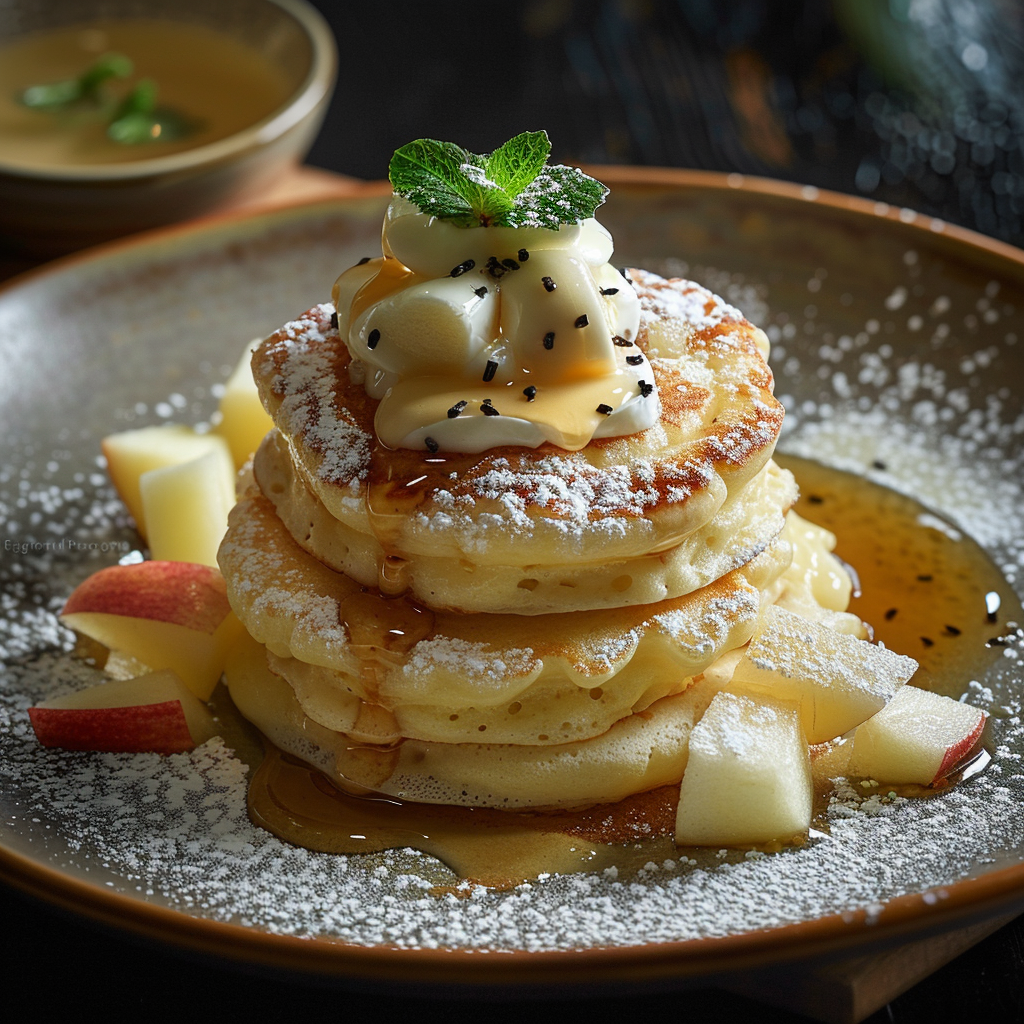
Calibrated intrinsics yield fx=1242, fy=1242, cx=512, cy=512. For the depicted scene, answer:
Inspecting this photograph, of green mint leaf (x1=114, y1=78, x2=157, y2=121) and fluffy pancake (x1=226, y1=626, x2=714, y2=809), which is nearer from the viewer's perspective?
fluffy pancake (x1=226, y1=626, x2=714, y2=809)

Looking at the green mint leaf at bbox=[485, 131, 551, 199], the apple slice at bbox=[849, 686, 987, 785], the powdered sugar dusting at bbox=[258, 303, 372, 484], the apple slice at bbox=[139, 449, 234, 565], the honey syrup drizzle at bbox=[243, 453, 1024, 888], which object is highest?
the green mint leaf at bbox=[485, 131, 551, 199]

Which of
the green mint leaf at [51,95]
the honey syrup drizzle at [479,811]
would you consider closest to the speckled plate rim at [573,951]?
the honey syrup drizzle at [479,811]

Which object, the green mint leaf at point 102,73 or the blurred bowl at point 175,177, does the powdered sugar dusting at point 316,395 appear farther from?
the green mint leaf at point 102,73

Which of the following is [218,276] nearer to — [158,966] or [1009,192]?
[158,966]

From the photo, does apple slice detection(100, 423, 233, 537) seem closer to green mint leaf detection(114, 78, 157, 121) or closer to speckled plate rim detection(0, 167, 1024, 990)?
speckled plate rim detection(0, 167, 1024, 990)

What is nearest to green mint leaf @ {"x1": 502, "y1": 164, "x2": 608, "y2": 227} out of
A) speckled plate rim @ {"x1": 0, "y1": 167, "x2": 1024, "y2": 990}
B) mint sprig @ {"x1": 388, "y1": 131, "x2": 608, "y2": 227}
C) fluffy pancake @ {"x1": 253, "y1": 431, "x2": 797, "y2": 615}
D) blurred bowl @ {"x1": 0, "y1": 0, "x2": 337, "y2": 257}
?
mint sprig @ {"x1": 388, "y1": 131, "x2": 608, "y2": 227}

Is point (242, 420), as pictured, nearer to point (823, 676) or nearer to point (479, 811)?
point (479, 811)
